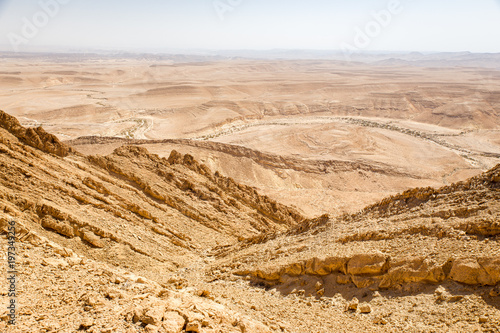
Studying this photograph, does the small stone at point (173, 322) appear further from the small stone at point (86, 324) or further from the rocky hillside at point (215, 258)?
the small stone at point (86, 324)

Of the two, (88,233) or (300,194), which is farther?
(300,194)

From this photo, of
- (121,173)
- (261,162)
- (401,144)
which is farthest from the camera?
(401,144)

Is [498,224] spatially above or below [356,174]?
above

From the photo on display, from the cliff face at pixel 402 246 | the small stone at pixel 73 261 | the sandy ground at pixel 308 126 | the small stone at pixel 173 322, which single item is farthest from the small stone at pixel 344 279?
the sandy ground at pixel 308 126

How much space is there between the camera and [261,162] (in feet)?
108

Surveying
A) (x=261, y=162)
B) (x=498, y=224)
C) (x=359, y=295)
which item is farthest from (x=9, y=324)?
(x=261, y=162)

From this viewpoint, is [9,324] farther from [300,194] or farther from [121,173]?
[300,194]

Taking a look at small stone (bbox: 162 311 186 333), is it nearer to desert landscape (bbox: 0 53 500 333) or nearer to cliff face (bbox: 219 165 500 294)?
desert landscape (bbox: 0 53 500 333)

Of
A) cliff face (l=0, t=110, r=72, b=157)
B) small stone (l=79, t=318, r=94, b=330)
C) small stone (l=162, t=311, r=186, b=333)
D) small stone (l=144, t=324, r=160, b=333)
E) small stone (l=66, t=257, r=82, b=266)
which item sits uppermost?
cliff face (l=0, t=110, r=72, b=157)

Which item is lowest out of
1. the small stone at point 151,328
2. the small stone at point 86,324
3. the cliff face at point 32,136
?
the small stone at point 151,328

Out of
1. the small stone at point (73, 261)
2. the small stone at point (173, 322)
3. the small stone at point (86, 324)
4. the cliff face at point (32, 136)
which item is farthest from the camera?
the cliff face at point (32, 136)

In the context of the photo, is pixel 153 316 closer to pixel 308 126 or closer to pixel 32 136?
pixel 32 136

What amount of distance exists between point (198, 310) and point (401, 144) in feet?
149

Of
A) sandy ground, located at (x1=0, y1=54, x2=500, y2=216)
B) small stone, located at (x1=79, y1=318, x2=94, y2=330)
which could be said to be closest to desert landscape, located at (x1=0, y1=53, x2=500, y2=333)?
small stone, located at (x1=79, y1=318, x2=94, y2=330)
